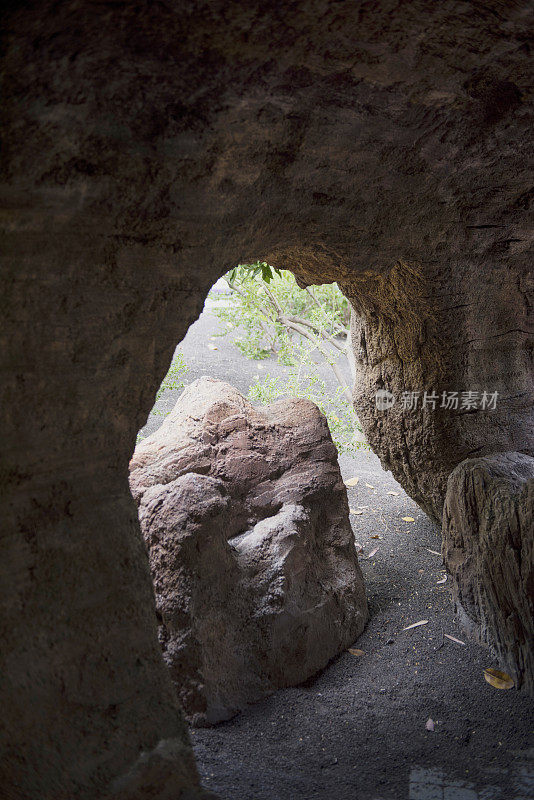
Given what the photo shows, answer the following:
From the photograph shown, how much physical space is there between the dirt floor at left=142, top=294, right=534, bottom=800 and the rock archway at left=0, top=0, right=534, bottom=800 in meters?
0.60

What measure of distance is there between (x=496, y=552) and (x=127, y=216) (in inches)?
81.2

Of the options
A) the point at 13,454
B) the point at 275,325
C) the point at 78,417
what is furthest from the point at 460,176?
the point at 275,325

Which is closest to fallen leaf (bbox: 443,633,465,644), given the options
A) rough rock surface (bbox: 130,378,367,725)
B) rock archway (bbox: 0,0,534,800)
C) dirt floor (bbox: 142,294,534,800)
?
dirt floor (bbox: 142,294,534,800)

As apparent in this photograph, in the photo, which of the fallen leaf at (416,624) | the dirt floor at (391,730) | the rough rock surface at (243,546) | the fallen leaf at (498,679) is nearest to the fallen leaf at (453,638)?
the dirt floor at (391,730)

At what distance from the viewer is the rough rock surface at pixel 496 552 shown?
2803 mm

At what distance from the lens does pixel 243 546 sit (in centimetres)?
316

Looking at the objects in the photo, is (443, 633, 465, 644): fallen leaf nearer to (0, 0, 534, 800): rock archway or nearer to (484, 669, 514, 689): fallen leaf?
(484, 669, 514, 689): fallen leaf

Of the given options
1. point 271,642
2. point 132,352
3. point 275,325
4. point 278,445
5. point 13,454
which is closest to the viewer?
point 13,454

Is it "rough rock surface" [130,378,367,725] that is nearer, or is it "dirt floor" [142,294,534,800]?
"dirt floor" [142,294,534,800]

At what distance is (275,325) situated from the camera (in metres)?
6.50

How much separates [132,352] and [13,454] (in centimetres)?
49

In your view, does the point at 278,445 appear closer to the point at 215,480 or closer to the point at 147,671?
the point at 215,480

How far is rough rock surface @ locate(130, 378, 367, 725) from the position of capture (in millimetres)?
2836

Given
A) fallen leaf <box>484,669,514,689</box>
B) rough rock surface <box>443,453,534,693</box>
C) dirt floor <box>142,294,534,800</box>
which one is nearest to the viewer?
dirt floor <box>142,294,534,800</box>
